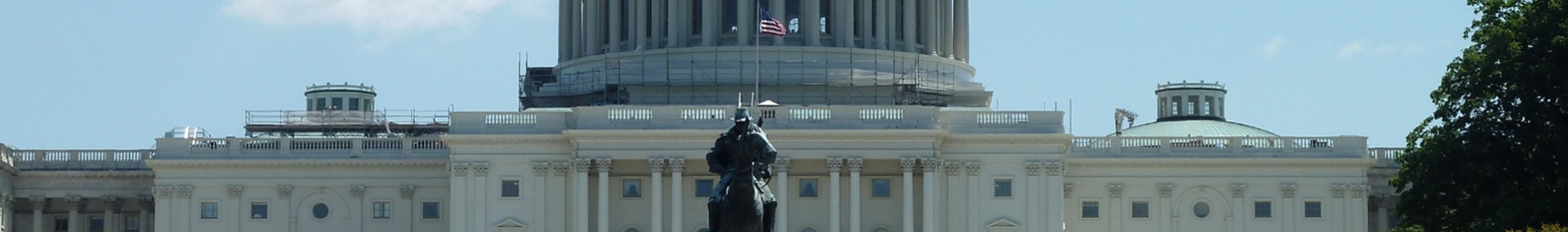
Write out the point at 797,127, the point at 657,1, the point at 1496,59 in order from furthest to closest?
the point at 657,1 → the point at 797,127 → the point at 1496,59

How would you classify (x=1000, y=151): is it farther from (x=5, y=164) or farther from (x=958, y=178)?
(x=5, y=164)

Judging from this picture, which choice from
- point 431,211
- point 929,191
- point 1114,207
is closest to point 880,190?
point 929,191

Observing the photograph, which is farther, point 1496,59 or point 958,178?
point 958,178

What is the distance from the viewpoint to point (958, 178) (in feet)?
356

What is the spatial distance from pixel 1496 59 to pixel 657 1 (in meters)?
35.8

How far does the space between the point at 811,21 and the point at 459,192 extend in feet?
48.5

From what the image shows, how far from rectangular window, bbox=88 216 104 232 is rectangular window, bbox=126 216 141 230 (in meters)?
0.76

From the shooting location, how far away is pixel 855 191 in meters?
108

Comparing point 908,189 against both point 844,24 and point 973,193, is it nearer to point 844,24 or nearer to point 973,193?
point 973,193

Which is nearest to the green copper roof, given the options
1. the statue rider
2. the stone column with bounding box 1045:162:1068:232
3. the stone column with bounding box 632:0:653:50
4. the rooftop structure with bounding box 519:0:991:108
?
the rooftop structure with bounding box 519:0:991:108

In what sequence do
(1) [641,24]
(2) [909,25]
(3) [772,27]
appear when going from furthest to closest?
(2) [909,25] < (1) [641,24] < (3) [772,27]

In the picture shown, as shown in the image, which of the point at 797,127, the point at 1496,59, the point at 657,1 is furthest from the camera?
the point at 657,1

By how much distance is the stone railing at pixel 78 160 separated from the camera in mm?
116062

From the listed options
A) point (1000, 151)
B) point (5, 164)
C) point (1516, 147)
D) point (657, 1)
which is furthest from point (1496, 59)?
point (5, 164)
